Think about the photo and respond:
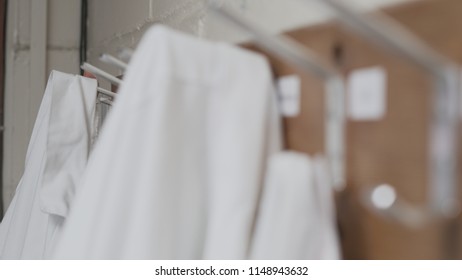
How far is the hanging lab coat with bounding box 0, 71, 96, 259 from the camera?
83 centimetres

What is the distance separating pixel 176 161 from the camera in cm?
48

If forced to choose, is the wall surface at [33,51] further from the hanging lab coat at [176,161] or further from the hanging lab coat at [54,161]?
the hanging lab coat at [176,161]

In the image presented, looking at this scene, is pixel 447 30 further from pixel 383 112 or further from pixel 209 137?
pixel 209 137

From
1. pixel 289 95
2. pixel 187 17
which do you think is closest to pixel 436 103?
pixel 289 95

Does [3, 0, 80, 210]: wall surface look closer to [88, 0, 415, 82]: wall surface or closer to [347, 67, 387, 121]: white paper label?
[88, 0, 415, 82]: wall surface

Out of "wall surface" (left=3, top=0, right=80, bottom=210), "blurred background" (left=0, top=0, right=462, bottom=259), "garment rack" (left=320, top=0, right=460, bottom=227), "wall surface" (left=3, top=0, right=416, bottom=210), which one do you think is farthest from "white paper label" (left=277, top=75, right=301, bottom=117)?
"wall surface" (left=3, top=0, right=80, bottom=210)

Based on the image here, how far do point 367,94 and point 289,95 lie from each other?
99 mm

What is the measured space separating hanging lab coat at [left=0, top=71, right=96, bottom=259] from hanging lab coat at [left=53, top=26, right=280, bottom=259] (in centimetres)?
34

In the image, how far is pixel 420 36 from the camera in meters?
0.45

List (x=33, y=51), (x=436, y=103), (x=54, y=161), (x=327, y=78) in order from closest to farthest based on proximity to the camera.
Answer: (x=436, y=103) < (x=327, y=78) < (x=54, y=161) < (x=33, y=51)

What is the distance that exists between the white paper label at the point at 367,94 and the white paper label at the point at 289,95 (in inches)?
2.6

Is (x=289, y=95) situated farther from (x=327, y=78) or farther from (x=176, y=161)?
(x=176, y=161)

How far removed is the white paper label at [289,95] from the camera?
548 millimetres

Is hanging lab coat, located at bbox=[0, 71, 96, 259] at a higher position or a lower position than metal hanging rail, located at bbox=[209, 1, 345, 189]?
lower
